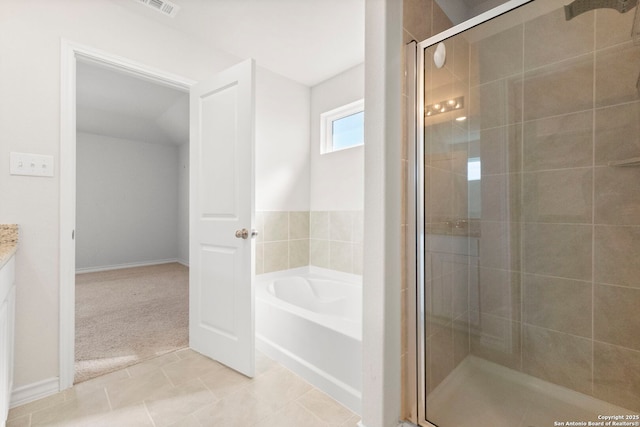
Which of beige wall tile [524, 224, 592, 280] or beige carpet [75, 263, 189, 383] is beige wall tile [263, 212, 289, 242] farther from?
beige wall tile [524, 224, 592, 280]

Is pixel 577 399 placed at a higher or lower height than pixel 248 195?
lower

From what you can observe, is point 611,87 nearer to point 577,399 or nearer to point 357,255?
point 577,399

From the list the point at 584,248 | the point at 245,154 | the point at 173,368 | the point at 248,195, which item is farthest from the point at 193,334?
the point at 584,248

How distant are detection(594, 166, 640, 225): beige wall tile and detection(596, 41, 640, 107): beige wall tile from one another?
1.04 feet

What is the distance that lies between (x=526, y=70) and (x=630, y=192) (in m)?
0.74

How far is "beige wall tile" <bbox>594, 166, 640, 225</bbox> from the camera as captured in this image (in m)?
1.31

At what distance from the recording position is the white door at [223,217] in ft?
Answer: 5.95

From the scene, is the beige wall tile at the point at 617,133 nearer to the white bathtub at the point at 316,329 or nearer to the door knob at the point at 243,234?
the white bathtub at the point at 316,329

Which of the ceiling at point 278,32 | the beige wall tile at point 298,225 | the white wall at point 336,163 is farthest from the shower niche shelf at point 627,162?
the beige wall tile at point 298,225

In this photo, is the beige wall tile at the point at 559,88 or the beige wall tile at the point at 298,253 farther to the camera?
the beige wall tile at the point at 298,253

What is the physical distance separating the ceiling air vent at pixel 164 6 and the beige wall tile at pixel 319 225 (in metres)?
2.00

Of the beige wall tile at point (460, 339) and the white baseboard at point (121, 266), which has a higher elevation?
the beige wall tile at point (460, 339)

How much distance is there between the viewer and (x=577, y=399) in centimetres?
139

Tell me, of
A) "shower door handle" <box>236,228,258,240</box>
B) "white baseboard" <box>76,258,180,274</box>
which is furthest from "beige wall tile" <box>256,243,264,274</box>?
"white baseboard" <box>76,258,180,274</box>
